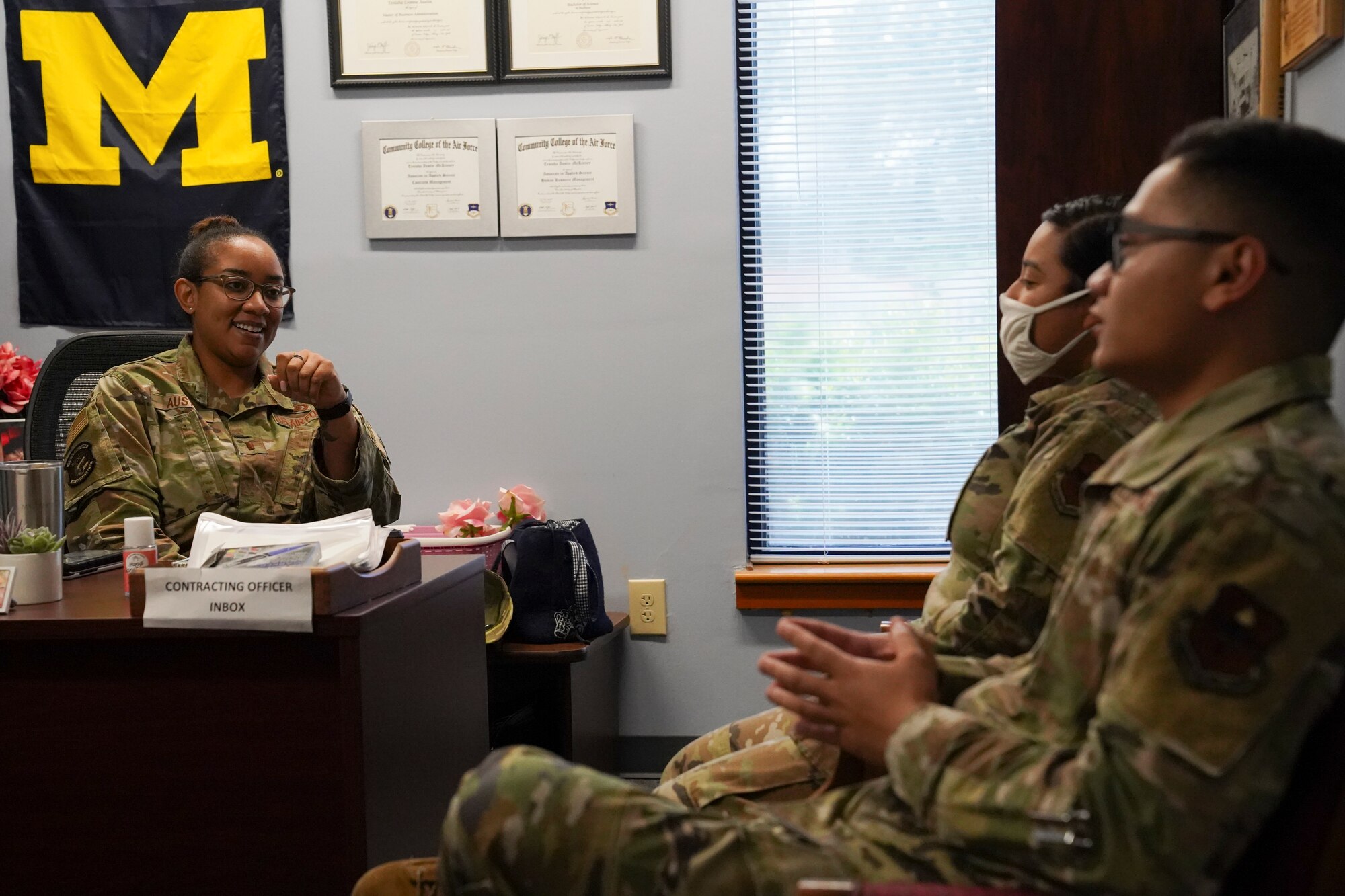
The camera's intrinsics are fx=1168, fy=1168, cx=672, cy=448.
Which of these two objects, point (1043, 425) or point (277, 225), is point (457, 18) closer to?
point (277, 225)

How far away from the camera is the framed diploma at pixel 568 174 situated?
124 inches

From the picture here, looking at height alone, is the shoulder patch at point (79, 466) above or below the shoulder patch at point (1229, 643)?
above

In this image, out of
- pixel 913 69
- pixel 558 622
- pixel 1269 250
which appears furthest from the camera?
pixel 913 69

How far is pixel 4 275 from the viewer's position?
342 centimetres

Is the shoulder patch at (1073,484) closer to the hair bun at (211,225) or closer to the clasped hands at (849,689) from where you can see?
the clasped hands at (849,689)

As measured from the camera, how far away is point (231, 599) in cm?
156

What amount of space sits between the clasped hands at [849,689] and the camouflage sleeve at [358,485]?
5.02ft

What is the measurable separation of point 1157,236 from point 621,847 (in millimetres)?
712

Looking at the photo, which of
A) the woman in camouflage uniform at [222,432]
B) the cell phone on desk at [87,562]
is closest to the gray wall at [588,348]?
the woman in camouflage uniform at [222,432]

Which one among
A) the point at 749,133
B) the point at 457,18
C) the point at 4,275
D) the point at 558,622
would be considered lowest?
the point at 558,622

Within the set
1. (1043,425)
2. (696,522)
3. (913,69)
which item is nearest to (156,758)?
(1043,425)

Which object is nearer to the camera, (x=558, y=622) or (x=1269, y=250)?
(x=1269, y=250)

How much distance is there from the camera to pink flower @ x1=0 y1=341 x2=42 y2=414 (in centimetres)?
291

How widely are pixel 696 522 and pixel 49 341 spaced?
1967 millimetres
